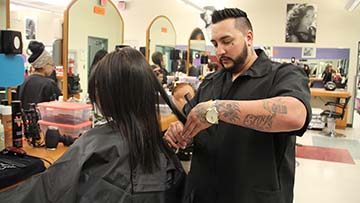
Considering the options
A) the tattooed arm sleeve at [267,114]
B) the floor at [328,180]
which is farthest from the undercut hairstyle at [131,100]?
the floor at [328,180]

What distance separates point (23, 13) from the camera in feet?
30.0

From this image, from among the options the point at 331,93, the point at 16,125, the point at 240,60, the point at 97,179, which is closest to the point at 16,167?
the point at 16,125

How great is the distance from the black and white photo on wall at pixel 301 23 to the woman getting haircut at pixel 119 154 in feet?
25.5

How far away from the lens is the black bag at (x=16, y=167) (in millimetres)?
1531

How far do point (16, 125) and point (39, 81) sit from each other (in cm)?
142

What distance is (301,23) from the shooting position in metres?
8.27

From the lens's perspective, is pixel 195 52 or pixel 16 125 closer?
pixel 16 125

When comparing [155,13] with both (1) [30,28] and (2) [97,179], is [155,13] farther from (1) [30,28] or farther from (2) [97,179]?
(2) [97,179]

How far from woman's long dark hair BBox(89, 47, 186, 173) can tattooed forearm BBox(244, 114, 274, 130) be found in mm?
353

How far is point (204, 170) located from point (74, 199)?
673 millimetres

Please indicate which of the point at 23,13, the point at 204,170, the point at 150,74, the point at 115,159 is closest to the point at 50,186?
the point at 115,159

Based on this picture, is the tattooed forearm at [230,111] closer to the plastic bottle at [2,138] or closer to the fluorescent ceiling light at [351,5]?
the plastic bottle at [2,138]

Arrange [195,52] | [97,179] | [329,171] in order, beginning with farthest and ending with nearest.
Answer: [195,52] → [329,171] → [97,179]

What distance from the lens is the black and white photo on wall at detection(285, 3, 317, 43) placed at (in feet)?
27.0
